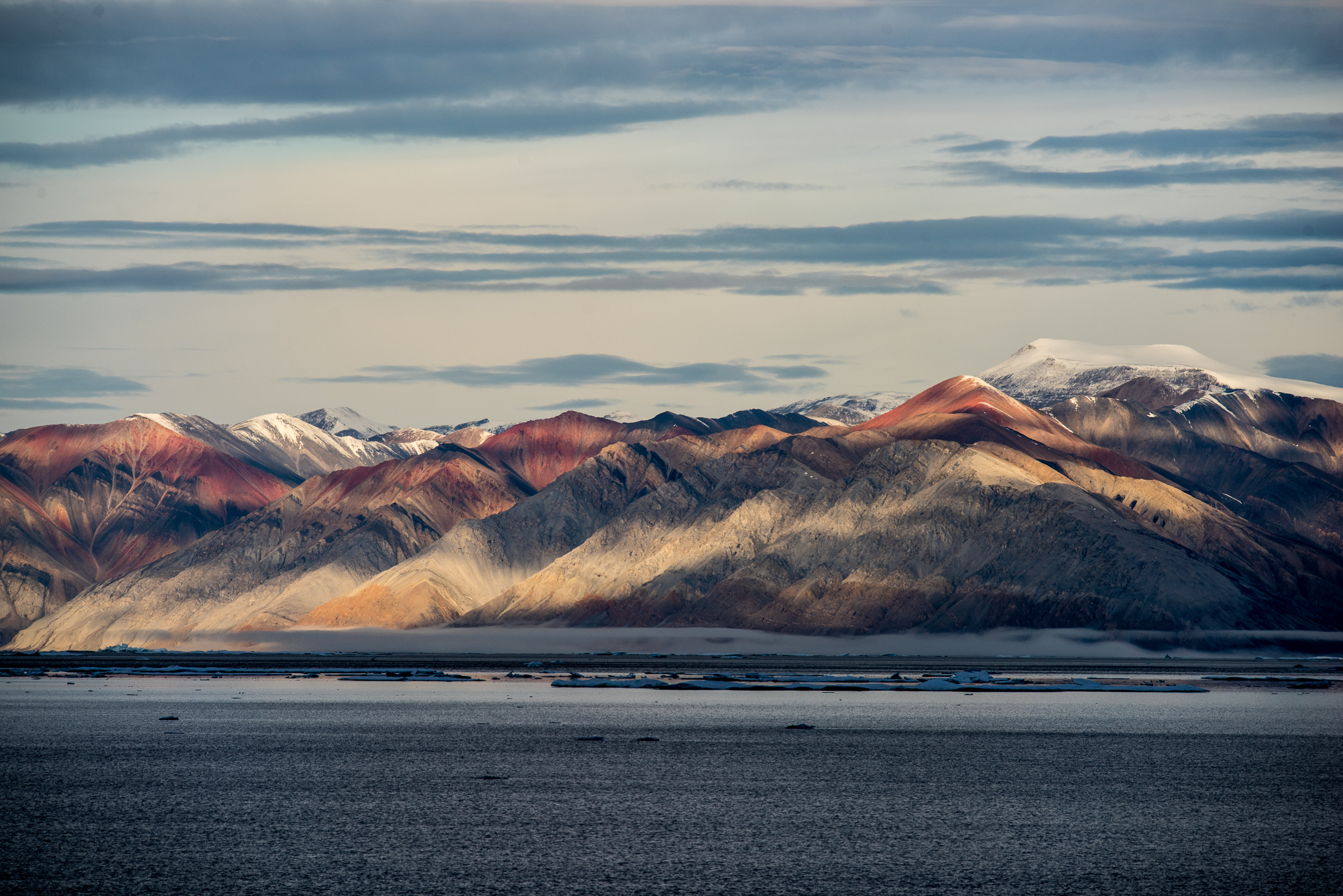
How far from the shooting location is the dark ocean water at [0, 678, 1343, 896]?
3938 cm

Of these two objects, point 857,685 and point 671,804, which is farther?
point 857,685

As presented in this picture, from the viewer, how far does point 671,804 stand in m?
52.3

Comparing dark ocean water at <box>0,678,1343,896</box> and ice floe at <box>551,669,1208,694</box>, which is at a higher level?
dark ocean water at <box>0,678,1343,896</box>

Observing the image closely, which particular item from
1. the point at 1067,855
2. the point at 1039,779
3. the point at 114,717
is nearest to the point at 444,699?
the point at 114,717

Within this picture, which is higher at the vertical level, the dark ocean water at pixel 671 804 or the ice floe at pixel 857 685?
the dark ocean water at pixel 671 804

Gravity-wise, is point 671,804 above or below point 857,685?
above

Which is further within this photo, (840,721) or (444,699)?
(444,699)

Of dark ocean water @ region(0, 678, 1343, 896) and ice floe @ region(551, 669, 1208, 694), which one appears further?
ice floe @ region(551, 669, 1208, 694)

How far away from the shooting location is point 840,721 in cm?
9038

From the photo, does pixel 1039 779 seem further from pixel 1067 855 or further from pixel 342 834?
pixel 342 834

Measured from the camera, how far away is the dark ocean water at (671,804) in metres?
39.4

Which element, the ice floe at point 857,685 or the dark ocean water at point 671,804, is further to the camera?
the ice floe at point 857,685

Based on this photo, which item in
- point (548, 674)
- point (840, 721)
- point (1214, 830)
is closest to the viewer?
point (1214, 830)

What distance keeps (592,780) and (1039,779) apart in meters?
17.8
